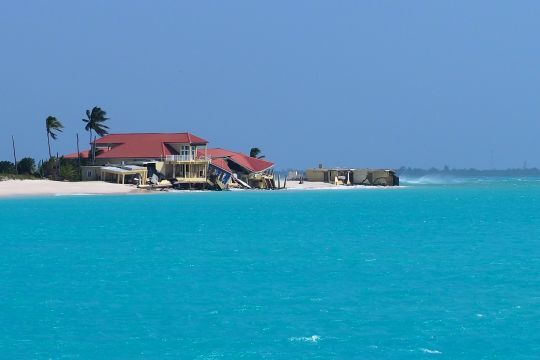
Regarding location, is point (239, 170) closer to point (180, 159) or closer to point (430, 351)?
point (180, 159)

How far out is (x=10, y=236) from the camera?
1954 inches

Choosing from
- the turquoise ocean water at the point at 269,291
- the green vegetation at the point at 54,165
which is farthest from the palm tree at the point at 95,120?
the turquoise ocean water at the point at 269,291

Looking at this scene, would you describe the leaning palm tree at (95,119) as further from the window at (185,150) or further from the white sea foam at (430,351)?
the white sea foam at (430,351)

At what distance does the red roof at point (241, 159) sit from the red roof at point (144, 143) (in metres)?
4.78

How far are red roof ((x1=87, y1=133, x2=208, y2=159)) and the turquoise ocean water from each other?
51.2 meters

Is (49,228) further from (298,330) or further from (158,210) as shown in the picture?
(298,330)

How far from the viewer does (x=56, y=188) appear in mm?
97562

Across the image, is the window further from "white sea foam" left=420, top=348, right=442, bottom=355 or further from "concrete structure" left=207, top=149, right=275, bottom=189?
"white sea foam" left=420, top=348, right=442, bottom=355

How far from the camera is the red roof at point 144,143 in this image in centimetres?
10800

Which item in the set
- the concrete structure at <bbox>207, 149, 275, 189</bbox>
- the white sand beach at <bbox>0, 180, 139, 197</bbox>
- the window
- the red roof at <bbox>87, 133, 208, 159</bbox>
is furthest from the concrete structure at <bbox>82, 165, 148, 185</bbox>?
the concrete structure at <bbox>207, 149, 275, 189</bbox>

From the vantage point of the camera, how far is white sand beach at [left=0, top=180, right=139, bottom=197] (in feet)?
314

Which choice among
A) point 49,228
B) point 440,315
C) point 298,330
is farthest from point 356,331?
point 49,228

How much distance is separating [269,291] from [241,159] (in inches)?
3608

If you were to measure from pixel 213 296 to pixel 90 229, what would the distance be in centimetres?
2730
